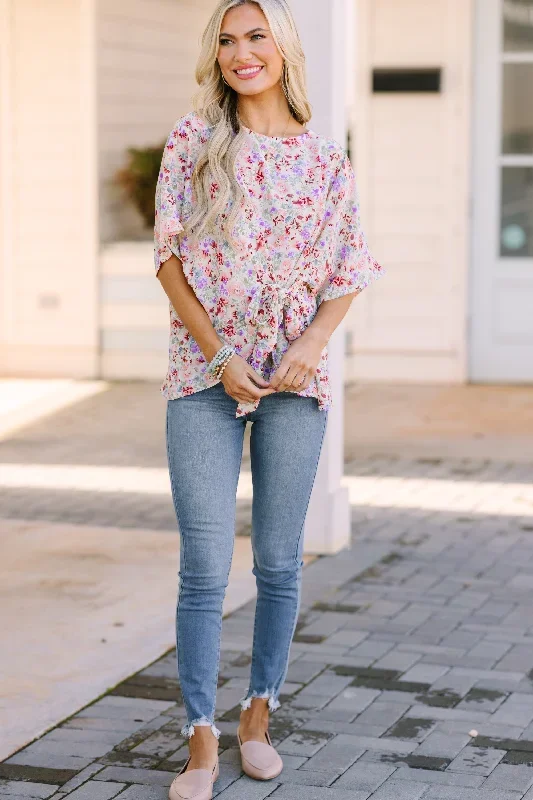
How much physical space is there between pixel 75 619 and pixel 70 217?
6131mm

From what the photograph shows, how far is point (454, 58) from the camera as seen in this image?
381 inches

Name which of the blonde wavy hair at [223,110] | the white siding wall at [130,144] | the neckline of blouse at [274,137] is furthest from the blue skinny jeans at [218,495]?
the white siding wall at [130,144]

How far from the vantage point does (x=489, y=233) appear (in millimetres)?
9820

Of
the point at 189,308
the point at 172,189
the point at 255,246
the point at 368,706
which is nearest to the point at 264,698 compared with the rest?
the point at 368,706

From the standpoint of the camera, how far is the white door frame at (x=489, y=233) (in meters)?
9.69

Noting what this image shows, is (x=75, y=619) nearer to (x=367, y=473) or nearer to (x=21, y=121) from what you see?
(x=367, y=473)

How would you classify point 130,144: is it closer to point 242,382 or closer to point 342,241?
point 342,241

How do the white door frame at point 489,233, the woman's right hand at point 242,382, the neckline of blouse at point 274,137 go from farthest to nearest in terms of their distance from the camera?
the white door frame at point 489,233, the neckline of blouse at point 274,137, the woman's right hand at point 242,382

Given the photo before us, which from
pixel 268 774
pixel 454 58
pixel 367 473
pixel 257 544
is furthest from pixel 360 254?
pixel 454 58

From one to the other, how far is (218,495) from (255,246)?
0.53 m

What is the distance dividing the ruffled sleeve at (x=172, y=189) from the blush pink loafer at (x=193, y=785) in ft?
3.63

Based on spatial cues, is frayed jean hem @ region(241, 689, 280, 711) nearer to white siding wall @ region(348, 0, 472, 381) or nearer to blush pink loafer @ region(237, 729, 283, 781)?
blush pink loafer @ region(237, 729, 283, 781)

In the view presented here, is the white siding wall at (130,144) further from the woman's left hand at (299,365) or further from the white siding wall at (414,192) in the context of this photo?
the woman's left hand at (299,365)

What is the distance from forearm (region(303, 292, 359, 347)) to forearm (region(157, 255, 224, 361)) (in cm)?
20
